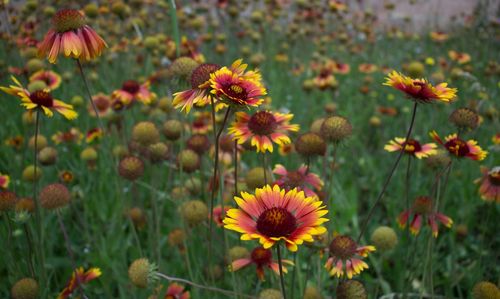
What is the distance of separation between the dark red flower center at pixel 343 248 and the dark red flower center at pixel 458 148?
429 mm

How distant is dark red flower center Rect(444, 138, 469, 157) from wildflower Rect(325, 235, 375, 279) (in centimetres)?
40

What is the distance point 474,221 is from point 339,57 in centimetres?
358

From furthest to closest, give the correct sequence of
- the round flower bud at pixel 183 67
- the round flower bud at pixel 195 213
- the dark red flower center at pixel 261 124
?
the round flower bud at pixel 195 213
the round flower bud at pixel 183 67
the dark red flower center at pixel 261 124

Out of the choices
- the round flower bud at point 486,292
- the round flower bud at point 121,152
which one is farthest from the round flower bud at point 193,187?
the round flower bud at point 486,292

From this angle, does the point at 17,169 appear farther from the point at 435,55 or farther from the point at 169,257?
the point at 435,55

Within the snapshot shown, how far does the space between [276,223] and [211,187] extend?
1.97 feet

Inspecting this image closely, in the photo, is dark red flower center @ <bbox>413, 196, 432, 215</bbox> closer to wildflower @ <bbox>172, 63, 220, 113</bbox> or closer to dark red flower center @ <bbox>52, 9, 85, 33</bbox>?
wildflower @ <bbox>172, 63, 220, 113</bbox>

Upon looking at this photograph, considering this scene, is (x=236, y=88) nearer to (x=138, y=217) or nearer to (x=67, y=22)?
(x=67, y=22)

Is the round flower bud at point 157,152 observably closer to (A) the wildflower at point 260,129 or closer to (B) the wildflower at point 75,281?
(B) the wildflower at point 75,281

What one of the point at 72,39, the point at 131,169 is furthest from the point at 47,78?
the point at 72,39

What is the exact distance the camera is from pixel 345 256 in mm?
1121

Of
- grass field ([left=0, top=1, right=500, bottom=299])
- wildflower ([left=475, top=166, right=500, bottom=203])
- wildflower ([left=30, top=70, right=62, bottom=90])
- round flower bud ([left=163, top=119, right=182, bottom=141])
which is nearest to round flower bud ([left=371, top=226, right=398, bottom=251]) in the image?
grass field ([left=0, top=1, right=500, bottom=299])

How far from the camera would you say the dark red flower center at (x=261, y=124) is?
1169 millimetres

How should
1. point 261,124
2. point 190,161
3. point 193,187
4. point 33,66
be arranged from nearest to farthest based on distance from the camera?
point 261,124 → point 190,161 → point 193,187 → point 33,66
